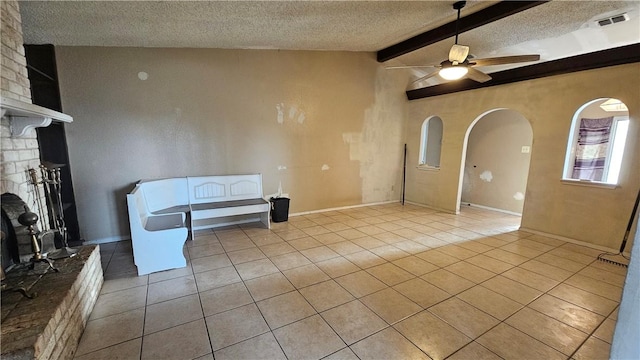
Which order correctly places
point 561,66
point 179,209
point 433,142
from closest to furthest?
point 561,66 < point 179,209 < point 433,142

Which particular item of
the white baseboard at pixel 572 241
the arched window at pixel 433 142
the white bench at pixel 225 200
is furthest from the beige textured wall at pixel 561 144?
the white bench at pixel 225 200

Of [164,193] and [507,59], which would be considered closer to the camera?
[507,59]

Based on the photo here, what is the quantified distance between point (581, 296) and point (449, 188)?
2.99 meters

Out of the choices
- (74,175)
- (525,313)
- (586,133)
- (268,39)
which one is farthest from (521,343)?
(74,175)

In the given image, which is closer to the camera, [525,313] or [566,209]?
[525,313]

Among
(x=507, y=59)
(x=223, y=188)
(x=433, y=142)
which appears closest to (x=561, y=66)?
(x=507, y=59)

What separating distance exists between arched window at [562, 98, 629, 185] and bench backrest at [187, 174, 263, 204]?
202 inches

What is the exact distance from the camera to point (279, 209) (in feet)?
15.3

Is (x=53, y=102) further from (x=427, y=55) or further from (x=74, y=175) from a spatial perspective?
(x=427, y=55)

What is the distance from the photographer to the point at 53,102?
3342 mm

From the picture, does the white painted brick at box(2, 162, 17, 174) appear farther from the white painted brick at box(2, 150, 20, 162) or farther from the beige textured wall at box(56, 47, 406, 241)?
the beige textured wall at box(56, 47, 406, 241)

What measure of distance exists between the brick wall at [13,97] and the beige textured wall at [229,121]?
3.99ft

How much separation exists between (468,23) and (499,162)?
333 cm

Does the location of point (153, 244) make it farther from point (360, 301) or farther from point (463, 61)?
point (463, 61)
